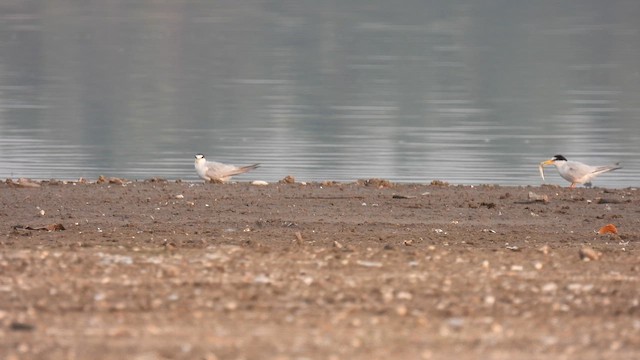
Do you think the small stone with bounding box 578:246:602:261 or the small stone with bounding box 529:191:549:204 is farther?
the small stone with bounding box 529:191:549:204

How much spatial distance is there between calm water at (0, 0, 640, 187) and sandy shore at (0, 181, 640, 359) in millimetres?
5629

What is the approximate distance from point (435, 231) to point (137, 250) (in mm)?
3806

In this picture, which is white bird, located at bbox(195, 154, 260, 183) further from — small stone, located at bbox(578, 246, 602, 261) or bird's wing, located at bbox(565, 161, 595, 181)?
small stone, located at bbox(578, 246, 602, 261)

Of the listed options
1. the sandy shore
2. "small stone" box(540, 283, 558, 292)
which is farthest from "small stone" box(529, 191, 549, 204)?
"small stone" box(540, 283, 558, 292)

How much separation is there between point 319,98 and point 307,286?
77.2 ft

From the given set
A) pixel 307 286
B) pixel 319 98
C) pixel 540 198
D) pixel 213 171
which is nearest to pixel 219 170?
pixel 213 171

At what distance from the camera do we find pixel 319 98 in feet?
104

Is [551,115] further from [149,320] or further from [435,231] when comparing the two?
[149,320]

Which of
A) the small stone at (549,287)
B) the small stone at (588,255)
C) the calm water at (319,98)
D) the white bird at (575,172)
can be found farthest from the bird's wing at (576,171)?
the small stone at (549,287)

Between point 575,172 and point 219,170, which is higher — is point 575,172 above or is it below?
below

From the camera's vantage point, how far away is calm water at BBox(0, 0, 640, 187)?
2106 cm

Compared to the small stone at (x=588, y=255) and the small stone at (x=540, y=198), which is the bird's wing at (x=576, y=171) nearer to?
the small stone at (x=540, y=198)

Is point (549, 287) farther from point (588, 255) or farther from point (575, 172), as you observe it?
point (575, 172)

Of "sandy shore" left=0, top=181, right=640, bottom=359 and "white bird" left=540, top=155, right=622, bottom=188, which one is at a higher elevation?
"sandy shore" left=0, top=181, right=640, bottom=359
